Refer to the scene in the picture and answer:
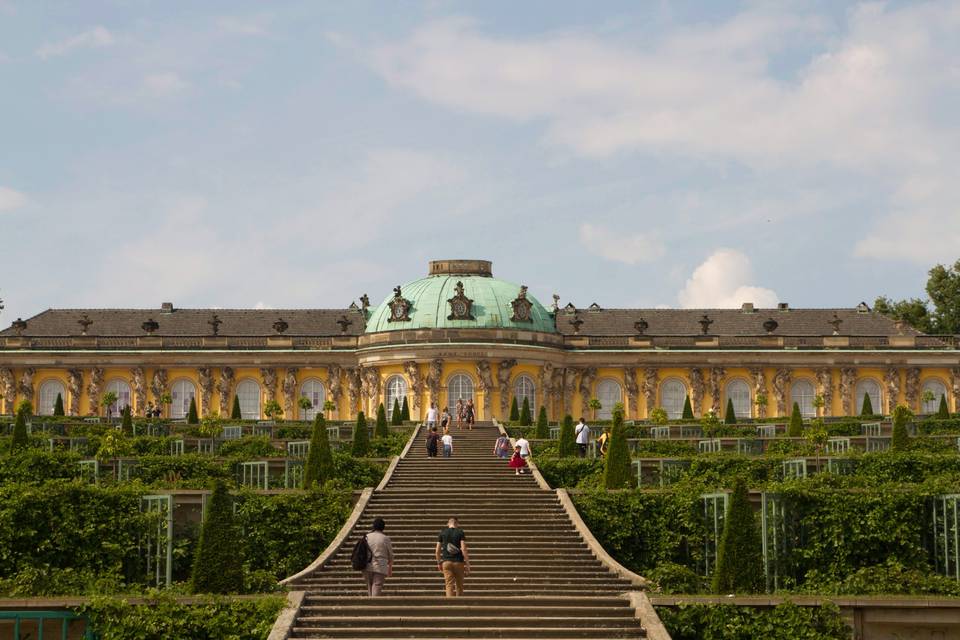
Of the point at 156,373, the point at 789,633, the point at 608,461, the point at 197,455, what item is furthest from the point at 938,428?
the point at 156,373

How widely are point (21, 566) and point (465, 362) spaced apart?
131 feet

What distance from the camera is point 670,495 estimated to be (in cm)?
2967

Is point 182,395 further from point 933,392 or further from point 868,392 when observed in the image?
point 933,392

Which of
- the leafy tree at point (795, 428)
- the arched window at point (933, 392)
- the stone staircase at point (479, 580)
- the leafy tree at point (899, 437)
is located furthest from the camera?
the arched window at point (933, 392)

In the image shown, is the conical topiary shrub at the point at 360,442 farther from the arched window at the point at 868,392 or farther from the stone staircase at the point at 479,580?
the arched window at the point at 868,392

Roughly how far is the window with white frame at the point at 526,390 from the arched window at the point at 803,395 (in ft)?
37.6

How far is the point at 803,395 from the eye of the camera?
71.2m

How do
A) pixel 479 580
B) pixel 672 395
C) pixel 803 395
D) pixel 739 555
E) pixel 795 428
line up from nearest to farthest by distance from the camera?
pixel 739 555
pixel 479 580
pixel 795 428
pixel 672 395
pixel 803 395

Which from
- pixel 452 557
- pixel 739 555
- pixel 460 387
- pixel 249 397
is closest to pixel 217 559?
pixel 452 557

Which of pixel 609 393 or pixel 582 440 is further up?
pixel 609 393

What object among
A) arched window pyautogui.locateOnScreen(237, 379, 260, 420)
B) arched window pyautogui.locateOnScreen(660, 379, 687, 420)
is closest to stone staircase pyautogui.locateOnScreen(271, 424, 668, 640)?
arched window pyautogui.locateOnScreen(660, 379, 687, 420)

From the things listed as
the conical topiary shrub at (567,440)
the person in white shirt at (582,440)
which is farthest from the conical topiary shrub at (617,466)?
the person in white shirt at (582,440)

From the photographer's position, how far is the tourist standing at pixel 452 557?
75.9 ft

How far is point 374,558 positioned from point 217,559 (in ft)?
8.47
